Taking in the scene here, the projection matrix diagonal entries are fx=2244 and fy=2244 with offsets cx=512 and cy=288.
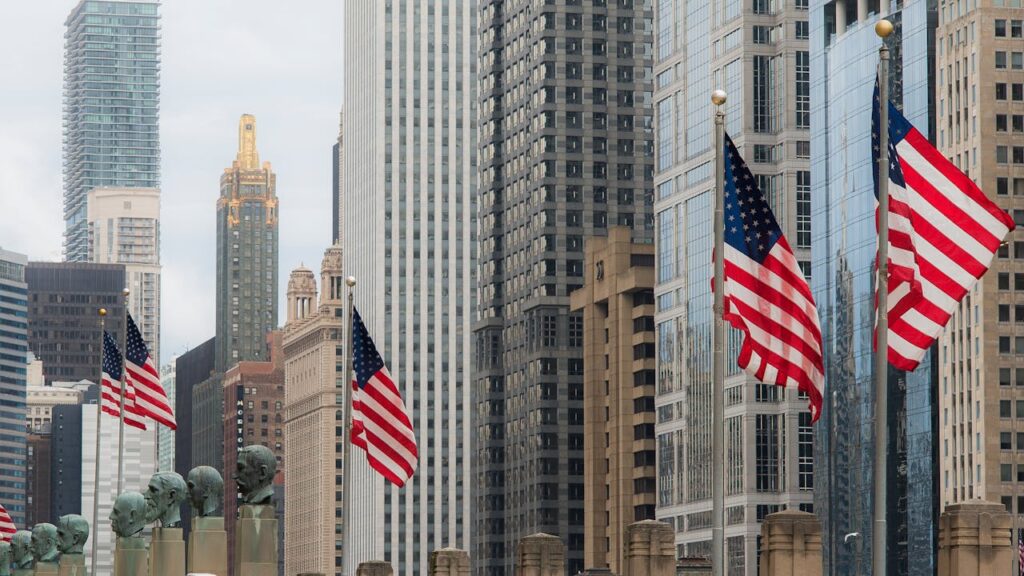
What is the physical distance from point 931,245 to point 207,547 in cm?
1471

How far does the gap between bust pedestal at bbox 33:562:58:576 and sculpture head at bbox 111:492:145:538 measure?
1452 centimetres

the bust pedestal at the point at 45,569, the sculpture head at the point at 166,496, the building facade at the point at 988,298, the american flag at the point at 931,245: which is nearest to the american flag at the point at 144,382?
the bust pedestal at the point at 45,569

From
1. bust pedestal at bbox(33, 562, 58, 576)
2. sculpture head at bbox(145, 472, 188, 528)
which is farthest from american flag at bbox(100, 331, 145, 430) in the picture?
sculpture head at bbox(145, 472, 188, 528)

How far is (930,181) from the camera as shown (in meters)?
38.8

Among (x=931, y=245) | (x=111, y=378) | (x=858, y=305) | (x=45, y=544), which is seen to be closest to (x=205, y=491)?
(x=931, y=245)

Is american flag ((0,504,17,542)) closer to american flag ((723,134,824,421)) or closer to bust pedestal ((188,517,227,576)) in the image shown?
bust pedestal ((188,517,227,576))

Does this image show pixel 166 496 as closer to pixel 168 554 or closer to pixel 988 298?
pixel 168 554

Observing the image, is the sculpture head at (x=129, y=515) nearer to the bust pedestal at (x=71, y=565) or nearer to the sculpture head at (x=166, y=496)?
the sculpture head at (x=166, y=496)

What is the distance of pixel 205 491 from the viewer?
4388 centimetres

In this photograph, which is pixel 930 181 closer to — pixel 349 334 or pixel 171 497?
pixel 171 497

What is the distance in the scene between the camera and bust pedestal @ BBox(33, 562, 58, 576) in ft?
205

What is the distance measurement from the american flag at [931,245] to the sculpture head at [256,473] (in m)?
12.3

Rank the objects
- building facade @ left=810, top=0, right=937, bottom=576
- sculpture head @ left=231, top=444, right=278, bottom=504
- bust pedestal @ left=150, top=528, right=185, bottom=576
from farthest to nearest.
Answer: building facade @ left=810, top=0, right=937, bottom=576, bust pedestal @ left=150, top=528, right=185, bottom=576, sculpture head @ left=231, top=444, right=278, bottom=504

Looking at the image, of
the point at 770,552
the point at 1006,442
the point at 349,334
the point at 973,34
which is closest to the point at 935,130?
the point at 973,34
